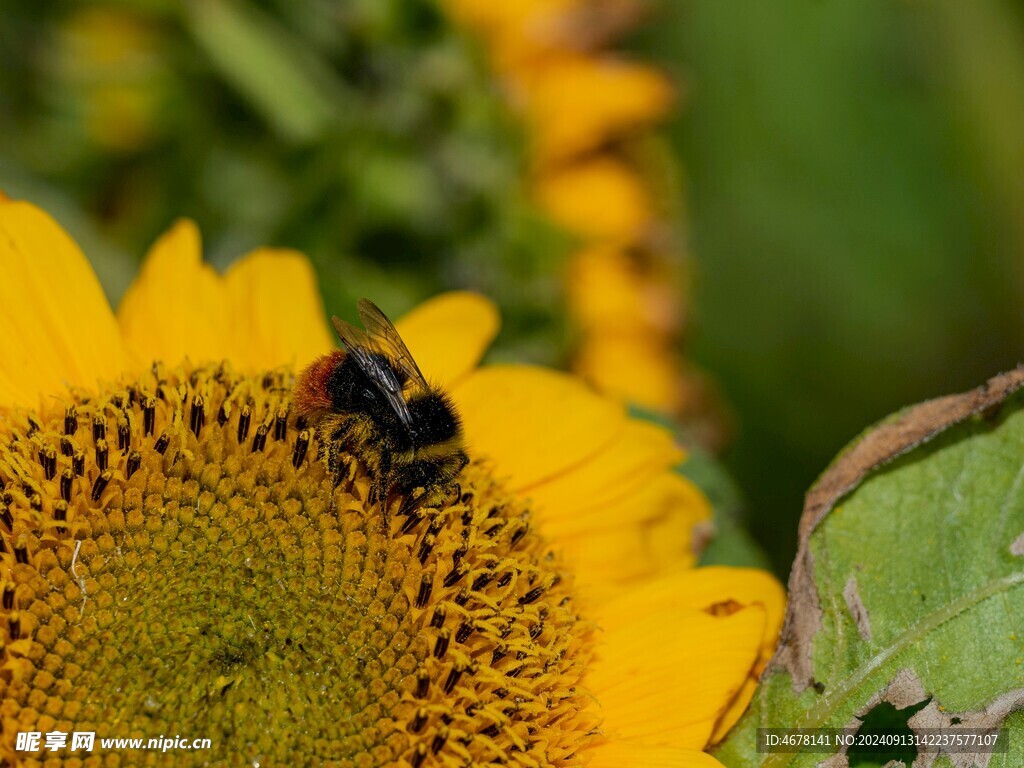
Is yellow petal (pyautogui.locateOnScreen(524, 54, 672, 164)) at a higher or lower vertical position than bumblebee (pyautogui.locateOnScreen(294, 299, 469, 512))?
higher

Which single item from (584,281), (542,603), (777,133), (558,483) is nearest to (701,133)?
(777,133)

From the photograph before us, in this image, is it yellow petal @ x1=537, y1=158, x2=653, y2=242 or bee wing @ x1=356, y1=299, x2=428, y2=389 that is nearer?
bee wing @ x1=356, y1=299, x2=428, y2=389

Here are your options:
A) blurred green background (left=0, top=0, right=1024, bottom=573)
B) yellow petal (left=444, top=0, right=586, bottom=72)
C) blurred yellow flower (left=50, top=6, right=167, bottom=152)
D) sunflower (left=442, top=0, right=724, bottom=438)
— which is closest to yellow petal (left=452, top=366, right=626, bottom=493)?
blurred green background (left=0, top=0, right=1024, bottom=573)

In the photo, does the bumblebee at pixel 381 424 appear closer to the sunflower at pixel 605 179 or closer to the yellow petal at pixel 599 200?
the sunflower at pixel 605 179

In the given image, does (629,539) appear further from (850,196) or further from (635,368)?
(850,196)

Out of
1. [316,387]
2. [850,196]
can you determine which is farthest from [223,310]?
[850,196]

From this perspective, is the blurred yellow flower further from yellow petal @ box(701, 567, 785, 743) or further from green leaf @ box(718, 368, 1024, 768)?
green leaf @ box(718, 368, 1024, 768)
